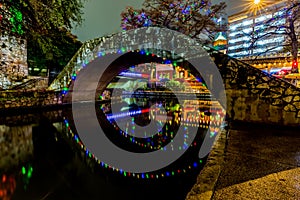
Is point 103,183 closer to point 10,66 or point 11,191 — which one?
point 11,191

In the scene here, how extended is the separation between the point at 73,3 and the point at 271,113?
12.2 m

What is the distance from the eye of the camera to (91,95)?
16.2 m

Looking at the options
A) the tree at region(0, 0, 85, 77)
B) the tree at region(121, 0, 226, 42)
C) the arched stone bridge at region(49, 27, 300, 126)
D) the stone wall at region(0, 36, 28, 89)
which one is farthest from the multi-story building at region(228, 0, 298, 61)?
the stone wall at region(0, 36, 28, 89)

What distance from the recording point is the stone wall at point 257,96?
489cm

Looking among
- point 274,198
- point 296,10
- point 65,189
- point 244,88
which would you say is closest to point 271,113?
point 244,88

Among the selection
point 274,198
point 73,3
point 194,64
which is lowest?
point 274,198

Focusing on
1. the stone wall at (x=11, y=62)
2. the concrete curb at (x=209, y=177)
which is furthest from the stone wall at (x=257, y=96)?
the stone wall at (x=11, y=62)

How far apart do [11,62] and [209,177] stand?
20.1 m

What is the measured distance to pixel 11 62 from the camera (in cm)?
1587

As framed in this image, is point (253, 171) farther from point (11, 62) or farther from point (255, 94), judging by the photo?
point (11, 62)

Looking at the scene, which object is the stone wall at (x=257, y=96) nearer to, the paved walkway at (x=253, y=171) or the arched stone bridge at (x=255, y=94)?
the arched stone bridge at (x=255, y=94)

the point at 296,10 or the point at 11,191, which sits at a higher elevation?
the point at 296,10

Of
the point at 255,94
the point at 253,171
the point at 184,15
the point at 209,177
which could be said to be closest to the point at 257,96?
the point at 255,94

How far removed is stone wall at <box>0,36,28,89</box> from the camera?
14905 mm
